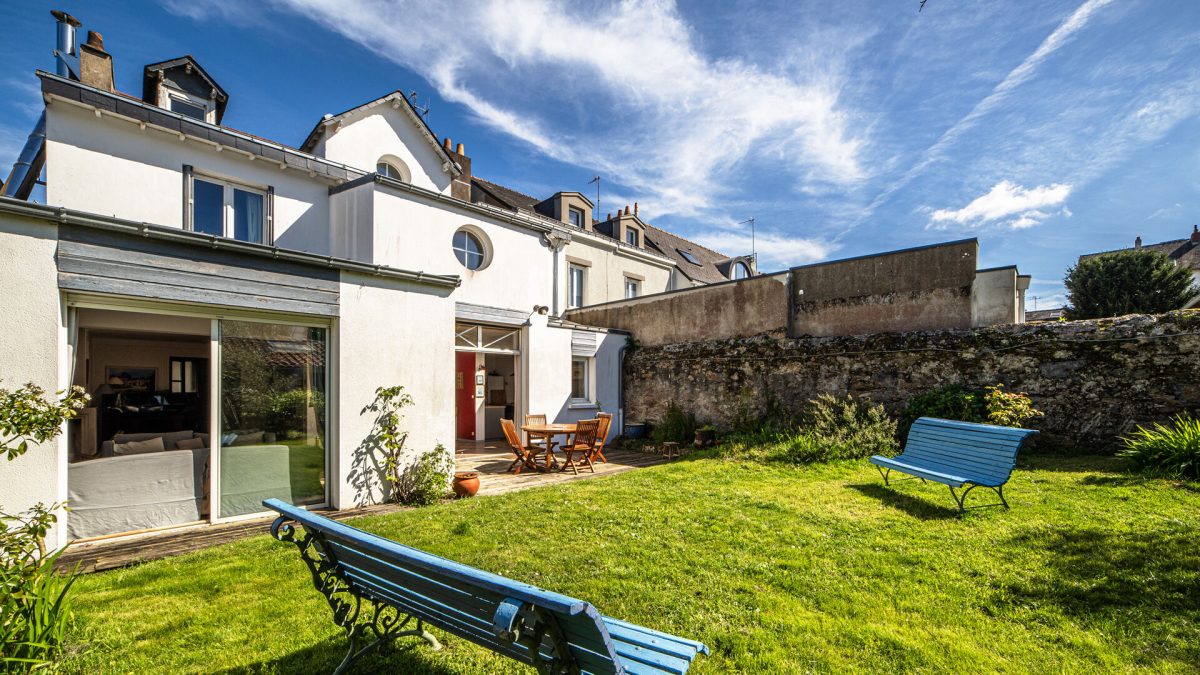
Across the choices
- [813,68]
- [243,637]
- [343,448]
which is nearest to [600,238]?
[813,68]

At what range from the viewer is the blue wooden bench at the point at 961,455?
18.1 feet

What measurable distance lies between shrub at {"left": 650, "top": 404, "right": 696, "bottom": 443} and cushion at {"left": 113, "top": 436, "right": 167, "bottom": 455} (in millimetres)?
9573

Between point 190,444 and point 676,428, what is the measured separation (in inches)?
377

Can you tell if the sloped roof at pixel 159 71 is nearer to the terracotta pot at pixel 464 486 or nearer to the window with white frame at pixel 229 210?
the window with white frame at pixel 229 210

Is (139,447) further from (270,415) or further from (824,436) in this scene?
(824,436)

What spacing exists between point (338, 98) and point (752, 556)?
13385mm

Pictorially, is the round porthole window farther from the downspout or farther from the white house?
the downspout

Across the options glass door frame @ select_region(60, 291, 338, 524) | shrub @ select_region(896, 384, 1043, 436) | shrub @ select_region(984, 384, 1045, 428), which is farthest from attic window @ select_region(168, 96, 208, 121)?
shrub @ select_region(984, 384, 1045, 428)

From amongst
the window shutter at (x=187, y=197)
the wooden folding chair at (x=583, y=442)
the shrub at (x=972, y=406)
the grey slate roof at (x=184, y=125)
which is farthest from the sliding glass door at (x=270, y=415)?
the shrub at (x=972, y=406)

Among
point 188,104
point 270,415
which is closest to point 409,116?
point 188,104

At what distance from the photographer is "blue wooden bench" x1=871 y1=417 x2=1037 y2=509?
5.51 m

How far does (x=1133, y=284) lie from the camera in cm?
1811

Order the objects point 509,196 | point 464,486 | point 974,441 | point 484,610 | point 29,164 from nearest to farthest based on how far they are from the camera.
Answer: point 484,610, point 974,441, point 464,486, point 29,164, point 509,196

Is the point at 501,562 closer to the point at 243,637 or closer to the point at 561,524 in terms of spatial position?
the point at 561,524
